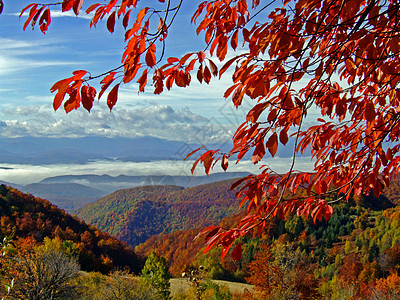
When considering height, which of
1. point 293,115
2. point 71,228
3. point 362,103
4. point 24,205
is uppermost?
point 362,103

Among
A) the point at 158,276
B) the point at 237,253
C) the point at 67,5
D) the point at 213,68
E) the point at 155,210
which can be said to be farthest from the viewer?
the point at 155,210

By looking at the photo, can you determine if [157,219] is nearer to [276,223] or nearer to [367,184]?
[276,223]

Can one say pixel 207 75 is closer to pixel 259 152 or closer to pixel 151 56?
pixel 151 56

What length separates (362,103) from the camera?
304 centimetres

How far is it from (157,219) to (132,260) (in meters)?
69.1

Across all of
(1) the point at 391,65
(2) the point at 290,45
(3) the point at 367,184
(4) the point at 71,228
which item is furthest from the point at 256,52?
(4) the point at 71,228

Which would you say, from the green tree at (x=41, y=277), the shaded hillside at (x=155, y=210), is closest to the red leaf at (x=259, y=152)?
the green tree at (x=41, y=277)

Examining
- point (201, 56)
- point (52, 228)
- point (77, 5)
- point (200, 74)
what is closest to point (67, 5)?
point (77, 5)

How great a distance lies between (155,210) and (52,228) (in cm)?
7206

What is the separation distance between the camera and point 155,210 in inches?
5399

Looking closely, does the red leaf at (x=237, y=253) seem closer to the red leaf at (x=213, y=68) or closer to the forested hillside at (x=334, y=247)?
the red leaf at (x=213, y=68)

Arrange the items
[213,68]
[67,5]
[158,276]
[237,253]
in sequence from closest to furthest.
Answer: [67,5]
[237,253]
[213,68]
[158,276]

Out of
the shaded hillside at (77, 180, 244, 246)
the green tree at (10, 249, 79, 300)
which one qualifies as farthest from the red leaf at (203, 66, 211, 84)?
the shaded hillside at (77, 180, 244, 246)

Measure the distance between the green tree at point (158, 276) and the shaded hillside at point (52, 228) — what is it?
19513 mm
